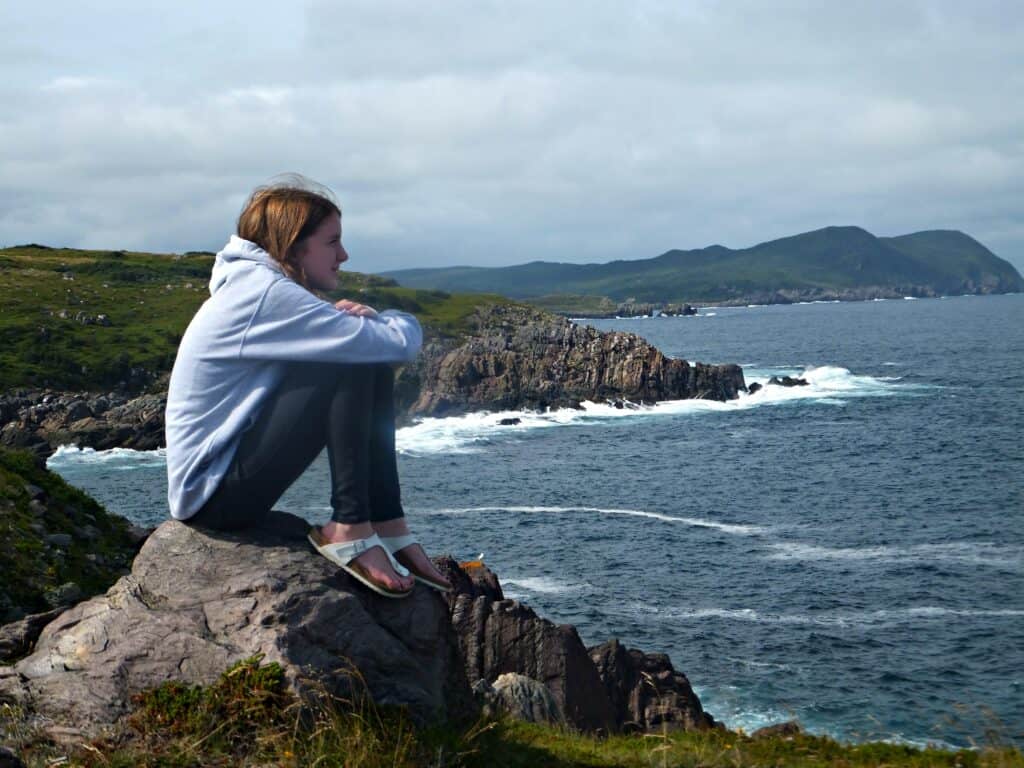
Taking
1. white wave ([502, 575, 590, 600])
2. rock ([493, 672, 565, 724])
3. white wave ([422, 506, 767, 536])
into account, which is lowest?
white wave ([502, 575, 590, 600])

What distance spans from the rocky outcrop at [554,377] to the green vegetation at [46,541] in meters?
84.9

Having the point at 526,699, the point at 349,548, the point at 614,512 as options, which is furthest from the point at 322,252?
the point at 614,512

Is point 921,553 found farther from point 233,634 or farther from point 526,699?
point 233,634

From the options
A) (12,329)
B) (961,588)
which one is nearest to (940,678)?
(961,588)

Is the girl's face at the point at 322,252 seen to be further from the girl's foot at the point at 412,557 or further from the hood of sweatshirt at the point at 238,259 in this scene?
the girl's foot at the point at 412,557

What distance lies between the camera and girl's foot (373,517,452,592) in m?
7.52

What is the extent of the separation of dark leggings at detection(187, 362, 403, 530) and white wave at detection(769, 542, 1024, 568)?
41.0 metres

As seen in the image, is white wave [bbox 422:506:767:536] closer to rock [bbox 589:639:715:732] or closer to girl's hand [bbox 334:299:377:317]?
rock [bbox 589:639:715:732]

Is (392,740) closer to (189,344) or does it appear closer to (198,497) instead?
(198,497)

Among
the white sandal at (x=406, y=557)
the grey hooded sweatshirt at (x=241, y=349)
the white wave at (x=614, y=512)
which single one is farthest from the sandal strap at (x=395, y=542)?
the white wave at (x=614, y=512)

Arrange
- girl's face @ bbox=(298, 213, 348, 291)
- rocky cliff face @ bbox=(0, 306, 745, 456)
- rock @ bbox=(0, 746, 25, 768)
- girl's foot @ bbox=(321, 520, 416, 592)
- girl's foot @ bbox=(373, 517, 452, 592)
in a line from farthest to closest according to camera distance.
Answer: rocky cliff face @ bbox=(0, 306, 745, 456) → girl's foot @ bbox=(373, 517, 452, 592) → girl's face @ bbox=(298, 213, 348, 291) → girl's foot @ bbox=(321, 520, 416, 592) → rock @ bbox=(0, 746, 25, 768)

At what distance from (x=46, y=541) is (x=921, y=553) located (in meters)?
39.8

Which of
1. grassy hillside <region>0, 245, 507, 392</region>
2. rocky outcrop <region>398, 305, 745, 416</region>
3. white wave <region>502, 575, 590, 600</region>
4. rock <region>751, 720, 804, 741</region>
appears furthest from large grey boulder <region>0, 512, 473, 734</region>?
grassy hillside <region>0, 245, 507, 392</region>

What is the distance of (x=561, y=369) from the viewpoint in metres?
114
